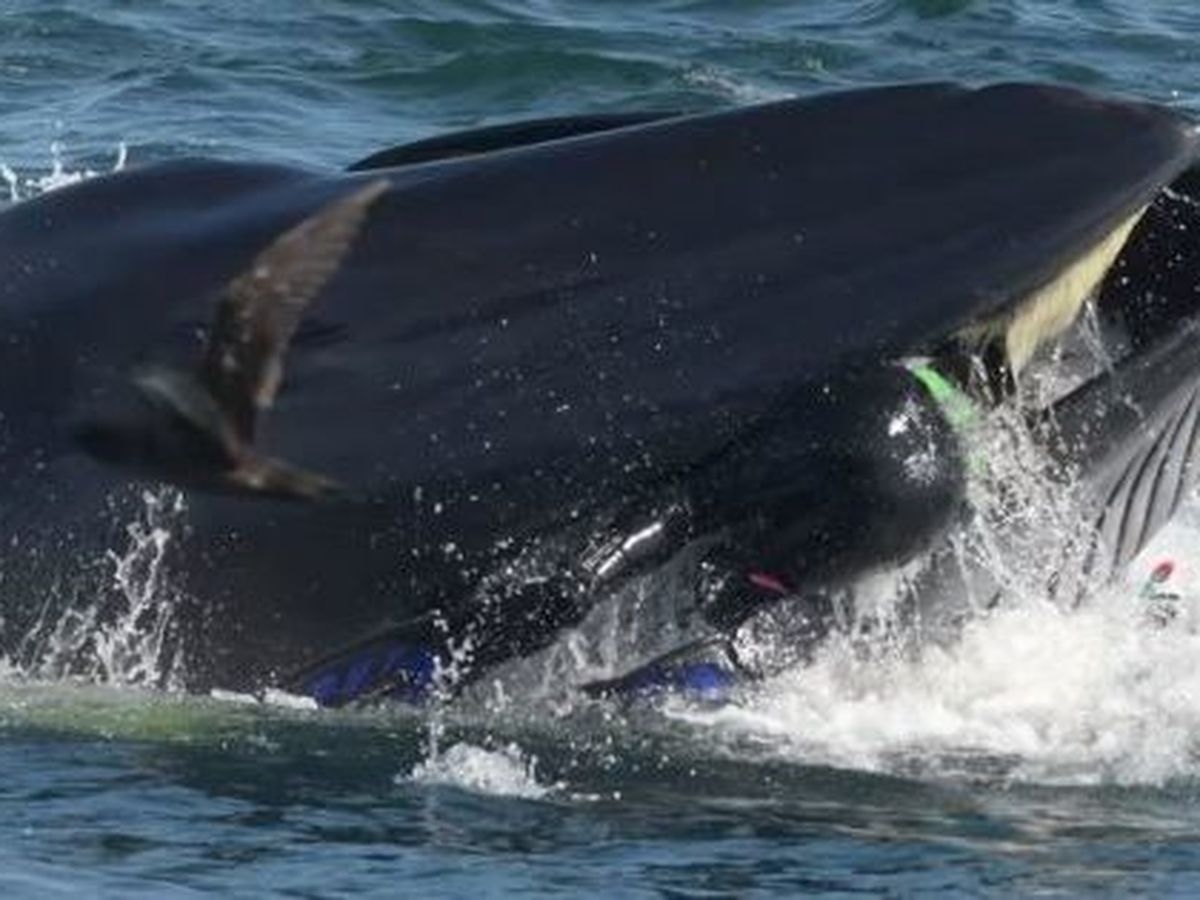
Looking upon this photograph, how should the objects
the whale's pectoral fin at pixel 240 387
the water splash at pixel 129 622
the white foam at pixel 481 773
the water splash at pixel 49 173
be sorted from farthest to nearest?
1. the water splash at pixel 49 173
2. the water splash at pixel 129 622
3. the white foam at pixel 481 773
4. the whale's pectoral fin at pixel 240 387

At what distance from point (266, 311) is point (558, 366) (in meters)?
0.62

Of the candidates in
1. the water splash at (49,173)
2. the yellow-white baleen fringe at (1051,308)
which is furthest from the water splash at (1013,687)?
the water splash at (49,173)

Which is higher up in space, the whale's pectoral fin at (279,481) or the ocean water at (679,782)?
the whale's pectoral fin at (279,481)

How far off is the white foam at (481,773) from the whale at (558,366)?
18cm

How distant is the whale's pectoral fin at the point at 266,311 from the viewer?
7914mm

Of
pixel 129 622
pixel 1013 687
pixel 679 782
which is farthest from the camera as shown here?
pixel 1013 687

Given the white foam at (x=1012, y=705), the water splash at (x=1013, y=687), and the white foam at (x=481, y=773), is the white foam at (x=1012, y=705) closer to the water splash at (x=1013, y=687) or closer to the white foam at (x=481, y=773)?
the water splash at (x=1013, y=687)

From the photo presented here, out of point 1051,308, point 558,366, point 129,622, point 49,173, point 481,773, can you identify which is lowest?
point 481,773

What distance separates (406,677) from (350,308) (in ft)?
2.62

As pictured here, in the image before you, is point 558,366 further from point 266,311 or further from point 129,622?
point 129,622

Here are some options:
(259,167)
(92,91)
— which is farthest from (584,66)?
(259,167)

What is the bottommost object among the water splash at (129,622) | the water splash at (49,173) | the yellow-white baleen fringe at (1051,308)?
the water splash at (129,622)

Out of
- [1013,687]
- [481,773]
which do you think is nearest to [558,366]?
[481,773]

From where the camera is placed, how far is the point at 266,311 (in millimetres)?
7977
